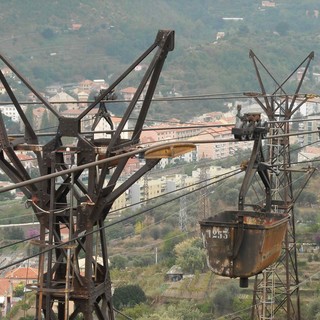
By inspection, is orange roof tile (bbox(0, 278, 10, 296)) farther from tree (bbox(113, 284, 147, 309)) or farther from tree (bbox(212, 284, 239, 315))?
tree (bbox(212, 284, 239, 315))

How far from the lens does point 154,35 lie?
115750mm

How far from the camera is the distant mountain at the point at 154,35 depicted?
9188 cm

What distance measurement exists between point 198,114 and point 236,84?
17.3ft

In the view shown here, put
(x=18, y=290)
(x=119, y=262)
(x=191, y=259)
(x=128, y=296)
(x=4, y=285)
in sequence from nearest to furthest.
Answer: (x=128, y=296), (x=18, y=290), (x=191, y=259), (x=4, y=285), (x=119, y=262)

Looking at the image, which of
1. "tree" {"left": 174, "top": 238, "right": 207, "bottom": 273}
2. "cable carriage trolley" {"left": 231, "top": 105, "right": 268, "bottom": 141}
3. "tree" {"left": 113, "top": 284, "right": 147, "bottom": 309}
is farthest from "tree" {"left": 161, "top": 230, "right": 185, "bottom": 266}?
"cable carriage trolley" {"left": 231, "top": 105, "right": 268, "bottom": 141}

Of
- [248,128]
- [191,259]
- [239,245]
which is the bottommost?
[191,259]

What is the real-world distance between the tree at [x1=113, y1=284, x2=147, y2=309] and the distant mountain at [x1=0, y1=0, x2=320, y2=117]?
54.1 metres

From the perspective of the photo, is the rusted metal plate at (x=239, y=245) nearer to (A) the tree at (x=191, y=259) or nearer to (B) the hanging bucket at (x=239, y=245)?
(B) the hanging bucket at (x=239, y=245)

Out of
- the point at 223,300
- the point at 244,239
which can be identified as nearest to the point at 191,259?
the point at 223,300

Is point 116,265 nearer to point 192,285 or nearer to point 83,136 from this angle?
point 192,285

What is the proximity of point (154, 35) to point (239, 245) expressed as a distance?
109989 mm

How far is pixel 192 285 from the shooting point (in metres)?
35.4

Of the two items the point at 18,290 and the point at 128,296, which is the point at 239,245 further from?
the point at 18,290

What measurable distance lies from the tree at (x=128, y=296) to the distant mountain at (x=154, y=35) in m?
54.1
